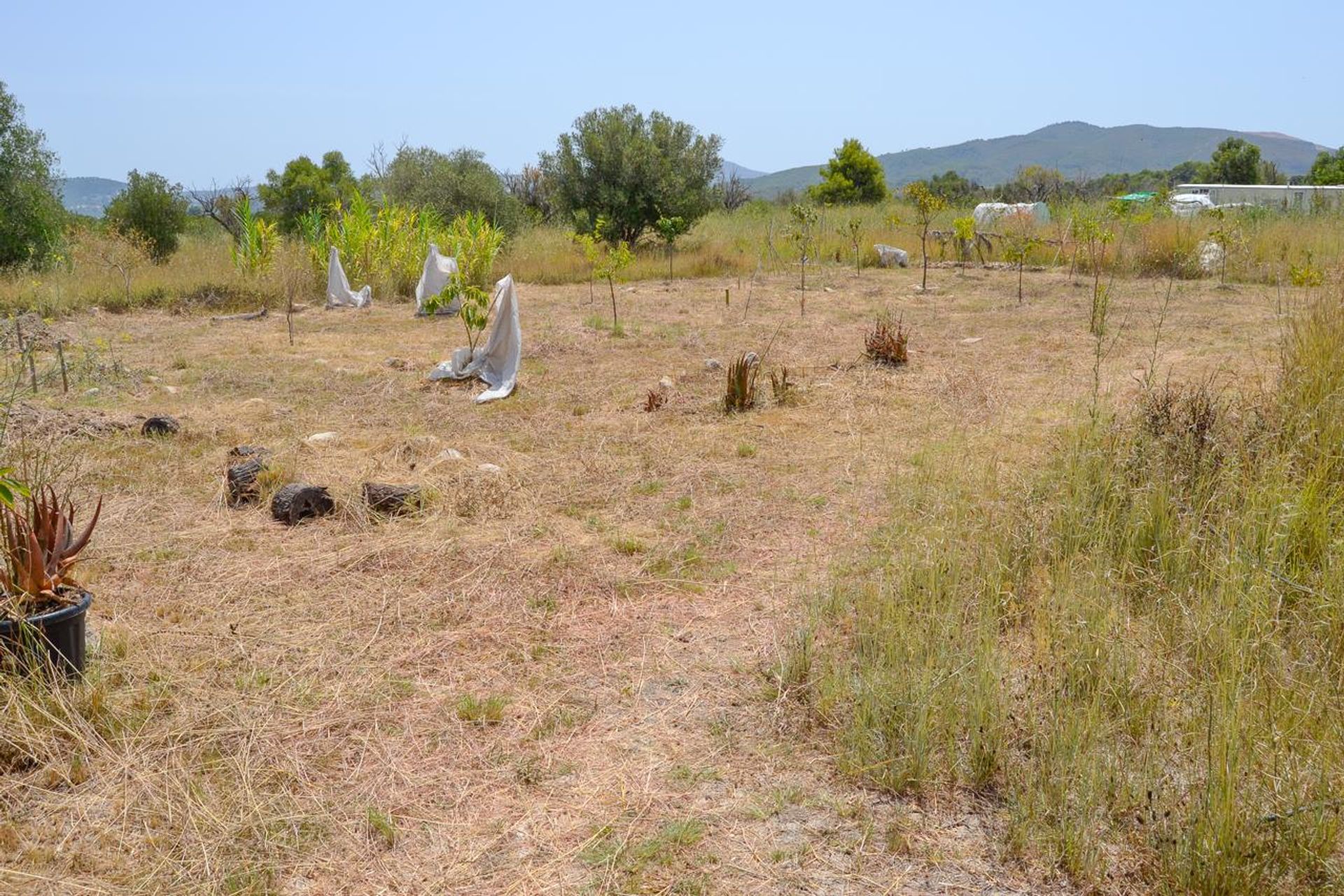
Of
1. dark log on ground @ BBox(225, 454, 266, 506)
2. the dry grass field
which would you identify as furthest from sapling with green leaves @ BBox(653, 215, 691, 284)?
dark log on ground @ BBox(225, 454, 266, 506)

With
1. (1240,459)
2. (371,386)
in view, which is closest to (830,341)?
(371,386)

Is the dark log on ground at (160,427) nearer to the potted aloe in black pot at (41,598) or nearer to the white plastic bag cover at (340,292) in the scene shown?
the potted aloe in black pot at (41,598)

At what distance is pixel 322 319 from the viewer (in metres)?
12.7

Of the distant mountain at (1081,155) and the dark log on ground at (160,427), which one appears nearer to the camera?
the dark log on ground at (160,427)

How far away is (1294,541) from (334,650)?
11.2ft

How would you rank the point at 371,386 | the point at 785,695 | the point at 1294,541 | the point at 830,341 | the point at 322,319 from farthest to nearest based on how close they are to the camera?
the point at 322,319 → the point at 830,341 → the point at 371,386 → the point at 1294,541 → the point at 785,695

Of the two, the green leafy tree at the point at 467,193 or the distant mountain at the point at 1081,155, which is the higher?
the distant mountain at the point at 1081,155

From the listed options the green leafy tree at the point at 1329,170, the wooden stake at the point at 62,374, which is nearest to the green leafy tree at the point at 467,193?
the wooden stake at the point at 62,374

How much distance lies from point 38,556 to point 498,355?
5.63 metres

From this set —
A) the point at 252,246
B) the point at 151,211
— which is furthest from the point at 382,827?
the point at 151,211

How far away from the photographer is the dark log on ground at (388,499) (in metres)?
5.00

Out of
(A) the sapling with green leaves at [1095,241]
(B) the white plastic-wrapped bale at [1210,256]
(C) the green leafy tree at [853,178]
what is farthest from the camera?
(C) the green leafy tree at [853,178]

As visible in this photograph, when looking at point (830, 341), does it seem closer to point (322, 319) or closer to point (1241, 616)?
point (322, 319)

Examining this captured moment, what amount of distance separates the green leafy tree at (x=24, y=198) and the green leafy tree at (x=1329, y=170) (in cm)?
3578
